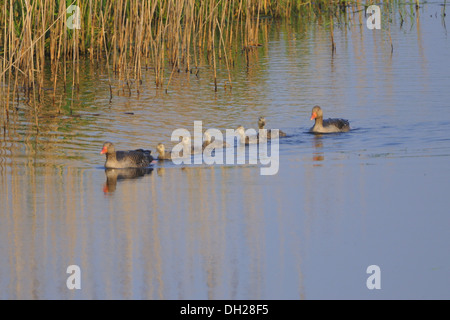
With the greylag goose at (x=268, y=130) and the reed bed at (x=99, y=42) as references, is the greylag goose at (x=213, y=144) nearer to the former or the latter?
the greylag goose at (x=268, y=130)

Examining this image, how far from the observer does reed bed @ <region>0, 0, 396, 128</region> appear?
14.4 m

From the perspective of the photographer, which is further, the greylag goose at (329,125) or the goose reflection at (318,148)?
the greylag goose at (329,125)

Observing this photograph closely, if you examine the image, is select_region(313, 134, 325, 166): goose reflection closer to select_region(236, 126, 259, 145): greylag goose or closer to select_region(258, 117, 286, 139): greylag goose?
select_region(258, 117, 286, 139): greylag goose

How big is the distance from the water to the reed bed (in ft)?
2.19

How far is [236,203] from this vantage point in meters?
8.83

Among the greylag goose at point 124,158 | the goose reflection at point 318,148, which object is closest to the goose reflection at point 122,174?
the greylag goose at point 124,158

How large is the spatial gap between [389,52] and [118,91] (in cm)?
657

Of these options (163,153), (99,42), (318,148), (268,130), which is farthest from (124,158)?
(99,42)

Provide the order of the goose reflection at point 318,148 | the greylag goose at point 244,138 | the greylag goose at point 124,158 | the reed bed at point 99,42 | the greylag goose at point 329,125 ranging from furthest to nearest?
1. the reed bed at point 99,42
2. the greylag goose at point 329,125
3. the greylag goose at point 244,138
4. the goose reflection at point 318,148
5. the greylag goose at point 124,158

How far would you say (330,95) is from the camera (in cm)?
1577

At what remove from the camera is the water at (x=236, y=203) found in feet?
22.3

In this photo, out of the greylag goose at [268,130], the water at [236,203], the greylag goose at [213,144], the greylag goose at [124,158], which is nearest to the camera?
the water at [236,203]

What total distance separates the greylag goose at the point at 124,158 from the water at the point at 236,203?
0.71 feet
